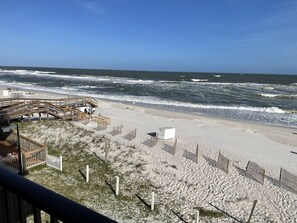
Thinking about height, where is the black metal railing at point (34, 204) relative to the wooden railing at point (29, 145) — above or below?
above

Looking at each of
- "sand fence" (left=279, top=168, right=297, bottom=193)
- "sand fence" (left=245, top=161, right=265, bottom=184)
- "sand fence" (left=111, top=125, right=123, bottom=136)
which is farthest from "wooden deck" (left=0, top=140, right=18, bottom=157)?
"sand fence" (left=279, top=168, right=297, bottom=193)

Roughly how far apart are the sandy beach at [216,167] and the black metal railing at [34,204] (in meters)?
10.8

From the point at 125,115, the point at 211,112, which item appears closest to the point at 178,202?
the point at 125,115

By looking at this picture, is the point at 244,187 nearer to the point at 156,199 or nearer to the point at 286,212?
the point at 286,212

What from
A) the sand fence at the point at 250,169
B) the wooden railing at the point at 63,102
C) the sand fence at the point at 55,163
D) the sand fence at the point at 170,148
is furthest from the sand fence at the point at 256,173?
the wooden railing at the point at 63,102

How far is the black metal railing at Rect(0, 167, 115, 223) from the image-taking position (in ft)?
5.52

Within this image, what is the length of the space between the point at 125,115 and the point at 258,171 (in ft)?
64.4

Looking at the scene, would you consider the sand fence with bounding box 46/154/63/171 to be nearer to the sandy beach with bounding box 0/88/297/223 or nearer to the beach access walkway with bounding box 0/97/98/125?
the sandy beach with bounding box 0/88/297/223

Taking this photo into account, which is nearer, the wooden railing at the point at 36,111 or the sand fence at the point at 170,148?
the sand fence at the point at 170,148

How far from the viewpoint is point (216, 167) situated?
1808 centimetres

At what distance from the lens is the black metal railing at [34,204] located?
5.52 feet

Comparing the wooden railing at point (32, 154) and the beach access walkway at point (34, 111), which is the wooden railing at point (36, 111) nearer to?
the beach access walkway at point (34, 111)

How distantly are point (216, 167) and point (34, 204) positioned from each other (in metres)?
17.2

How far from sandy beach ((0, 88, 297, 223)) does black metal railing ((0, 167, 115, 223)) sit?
10802mm
